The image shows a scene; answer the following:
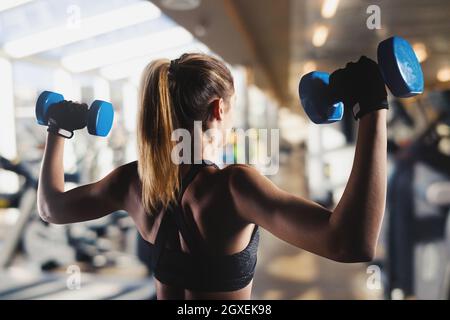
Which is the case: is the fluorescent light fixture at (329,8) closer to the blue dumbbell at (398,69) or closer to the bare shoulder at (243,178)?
the blue dumbbell at (398,69)

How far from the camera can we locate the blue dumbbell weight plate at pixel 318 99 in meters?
1.20

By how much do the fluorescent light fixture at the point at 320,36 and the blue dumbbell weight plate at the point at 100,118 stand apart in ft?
13.5

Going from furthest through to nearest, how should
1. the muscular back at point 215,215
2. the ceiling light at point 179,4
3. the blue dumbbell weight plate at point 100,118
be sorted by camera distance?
1. the ceiling light at point 179,4
2. the blue dumbbell weight plate at point 100,118
3. the muscular back at point 215,215

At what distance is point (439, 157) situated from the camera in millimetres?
3031

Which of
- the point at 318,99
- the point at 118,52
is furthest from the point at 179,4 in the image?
the point at 318,99

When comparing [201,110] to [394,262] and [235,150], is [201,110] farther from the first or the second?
[394,262]

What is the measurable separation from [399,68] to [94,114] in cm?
94

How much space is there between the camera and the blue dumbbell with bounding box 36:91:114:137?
1418mm

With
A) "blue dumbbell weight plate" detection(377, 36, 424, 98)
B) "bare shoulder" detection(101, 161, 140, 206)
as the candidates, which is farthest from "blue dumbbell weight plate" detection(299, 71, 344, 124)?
"bare shoulder" detection(101, 161, 140, 206)

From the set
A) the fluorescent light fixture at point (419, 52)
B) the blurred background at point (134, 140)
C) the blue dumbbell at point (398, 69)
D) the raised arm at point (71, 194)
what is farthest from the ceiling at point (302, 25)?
the blue dumbbell at point (398, 69)

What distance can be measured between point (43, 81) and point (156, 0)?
4.69ft

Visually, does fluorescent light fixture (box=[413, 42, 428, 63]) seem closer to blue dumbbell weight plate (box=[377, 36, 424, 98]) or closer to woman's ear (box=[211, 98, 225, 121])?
blue dumbbell weight plate (box=[377, 36, 424, 98])
